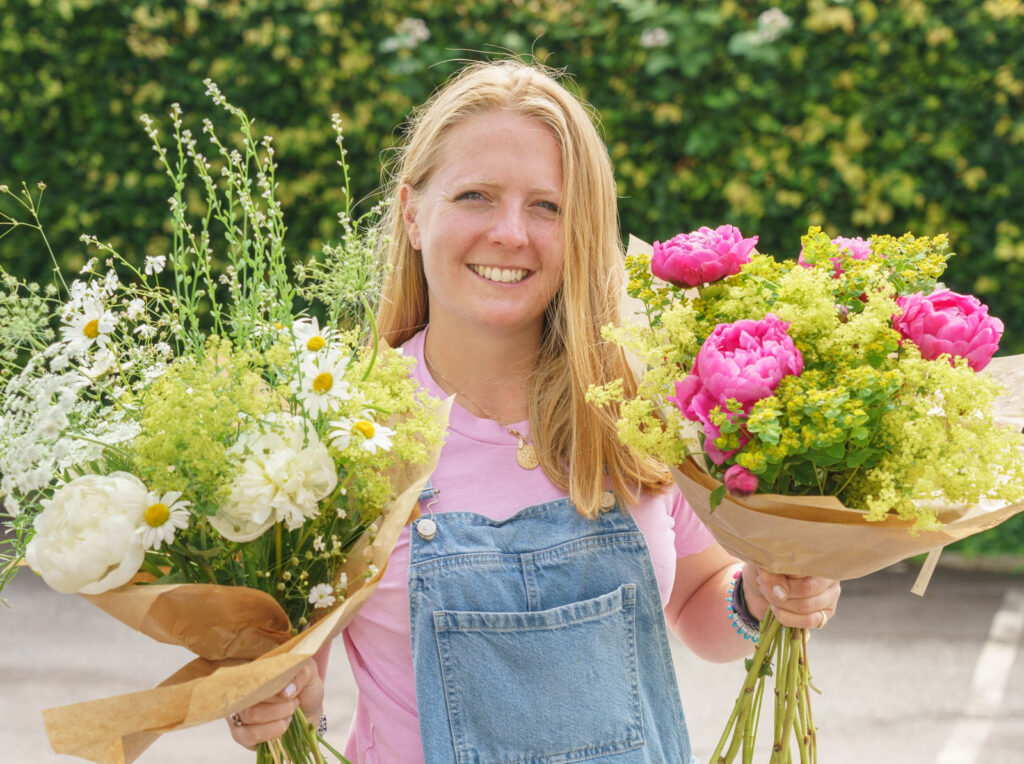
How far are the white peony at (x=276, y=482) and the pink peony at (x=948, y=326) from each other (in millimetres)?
823

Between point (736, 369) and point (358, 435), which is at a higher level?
point (736, 369)

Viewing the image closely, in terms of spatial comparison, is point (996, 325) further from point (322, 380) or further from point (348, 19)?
point (348, 19)

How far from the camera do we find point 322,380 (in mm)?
1396

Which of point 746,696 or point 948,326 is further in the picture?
point 746,696

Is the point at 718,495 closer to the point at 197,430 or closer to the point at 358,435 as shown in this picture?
the point at 358,435

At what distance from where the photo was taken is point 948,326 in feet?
4.82

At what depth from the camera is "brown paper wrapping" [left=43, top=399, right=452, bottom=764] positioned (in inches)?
54.5

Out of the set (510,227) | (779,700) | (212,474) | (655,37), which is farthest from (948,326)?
(655,37)

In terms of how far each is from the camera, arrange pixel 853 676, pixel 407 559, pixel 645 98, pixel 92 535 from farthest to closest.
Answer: pixel 645 98 < pixel 853 676 < pixel 407 559 < pixel 92 535

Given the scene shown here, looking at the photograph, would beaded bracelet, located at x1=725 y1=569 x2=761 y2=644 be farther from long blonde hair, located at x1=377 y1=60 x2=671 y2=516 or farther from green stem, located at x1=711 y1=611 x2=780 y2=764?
long blonde hair, located at x1=377 y1=60 x2=671 y2=516

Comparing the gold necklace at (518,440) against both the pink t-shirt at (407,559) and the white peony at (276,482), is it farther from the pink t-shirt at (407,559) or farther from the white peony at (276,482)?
the white peony at (276,482)

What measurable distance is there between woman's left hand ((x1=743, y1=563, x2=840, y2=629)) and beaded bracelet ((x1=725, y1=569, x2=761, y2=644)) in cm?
14

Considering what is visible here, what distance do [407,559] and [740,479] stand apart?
0.63 metres

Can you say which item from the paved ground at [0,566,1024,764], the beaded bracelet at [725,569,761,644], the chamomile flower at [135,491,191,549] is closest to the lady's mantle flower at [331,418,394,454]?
the chamomile flower at [135,491,191,549]
